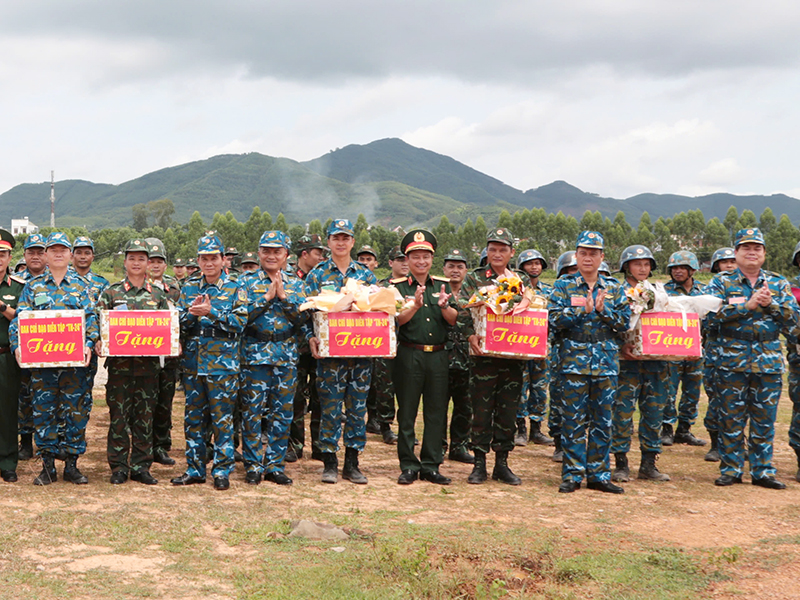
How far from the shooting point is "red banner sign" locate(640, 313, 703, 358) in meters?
7.46

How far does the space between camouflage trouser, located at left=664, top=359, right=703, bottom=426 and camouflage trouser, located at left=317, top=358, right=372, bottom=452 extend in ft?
15.7

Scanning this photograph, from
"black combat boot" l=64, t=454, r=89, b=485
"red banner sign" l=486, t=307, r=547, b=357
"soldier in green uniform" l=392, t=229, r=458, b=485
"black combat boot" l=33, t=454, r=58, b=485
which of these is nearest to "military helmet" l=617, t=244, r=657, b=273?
"red banner sign" l=486, t=307, r=547, b=357

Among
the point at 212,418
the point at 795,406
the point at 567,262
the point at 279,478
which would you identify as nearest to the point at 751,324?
the point at 795,406

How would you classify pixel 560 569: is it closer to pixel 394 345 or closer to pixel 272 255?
pixel 394 345

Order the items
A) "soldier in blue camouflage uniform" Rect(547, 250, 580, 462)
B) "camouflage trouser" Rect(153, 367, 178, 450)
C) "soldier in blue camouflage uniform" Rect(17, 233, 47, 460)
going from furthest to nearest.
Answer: "soldier in blue camouflage uniform" Rect(547, 250, 580, 462)
"camouflage trouser" Rect(153, 367, 178, 450)
"soldier in blue camouflage uniform" Rect(17, 233, 47, 460)

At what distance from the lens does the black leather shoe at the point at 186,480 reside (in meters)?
7.05

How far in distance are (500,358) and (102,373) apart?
1171 cm

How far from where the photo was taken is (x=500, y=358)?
7422 millimetres

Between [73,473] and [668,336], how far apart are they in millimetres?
6084

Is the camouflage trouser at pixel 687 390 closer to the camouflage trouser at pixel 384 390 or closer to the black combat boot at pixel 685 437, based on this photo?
the black combat boot at pixel 685 437

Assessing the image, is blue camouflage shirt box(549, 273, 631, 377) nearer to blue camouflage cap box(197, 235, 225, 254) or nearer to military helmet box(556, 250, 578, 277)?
military helmet box(556, 250, 578, 277)

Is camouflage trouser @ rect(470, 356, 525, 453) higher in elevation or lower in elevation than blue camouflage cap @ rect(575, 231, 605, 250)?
lower

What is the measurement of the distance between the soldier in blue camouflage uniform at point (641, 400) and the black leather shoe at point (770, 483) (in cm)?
91

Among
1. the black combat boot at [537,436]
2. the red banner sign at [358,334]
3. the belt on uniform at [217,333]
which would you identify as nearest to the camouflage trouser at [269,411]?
the belt on uniform at [217,333]
